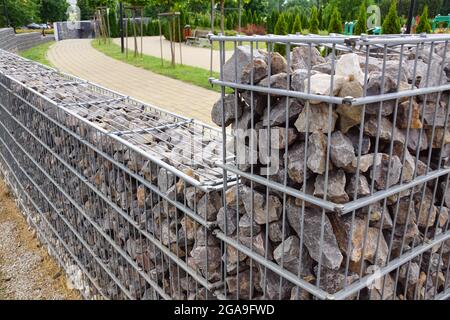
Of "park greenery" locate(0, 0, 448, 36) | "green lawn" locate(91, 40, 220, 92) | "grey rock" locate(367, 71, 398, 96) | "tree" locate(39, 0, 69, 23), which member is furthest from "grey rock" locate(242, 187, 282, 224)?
"tree" locate(39, 0, 69, 23)

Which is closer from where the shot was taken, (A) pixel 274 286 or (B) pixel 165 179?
(A) pixel 274 286

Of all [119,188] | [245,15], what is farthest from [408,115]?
[245,15]

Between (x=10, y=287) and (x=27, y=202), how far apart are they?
136 cm

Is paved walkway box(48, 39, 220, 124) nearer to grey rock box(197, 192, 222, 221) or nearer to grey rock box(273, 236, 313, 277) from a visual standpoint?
grey rock box(197, 192, 222, 221)

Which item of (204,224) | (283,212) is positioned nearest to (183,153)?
(204,224)

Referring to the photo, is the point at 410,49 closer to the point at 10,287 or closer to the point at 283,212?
the point at 283,212

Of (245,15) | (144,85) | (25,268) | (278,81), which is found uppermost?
(245,15)

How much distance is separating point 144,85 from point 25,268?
9003 mm

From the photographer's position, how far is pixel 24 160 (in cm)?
562

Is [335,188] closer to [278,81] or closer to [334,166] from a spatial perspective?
[334,166]

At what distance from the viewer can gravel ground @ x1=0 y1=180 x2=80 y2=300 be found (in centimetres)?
469

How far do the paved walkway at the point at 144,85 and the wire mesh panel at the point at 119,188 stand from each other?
4.14m

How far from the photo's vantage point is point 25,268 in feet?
16.9

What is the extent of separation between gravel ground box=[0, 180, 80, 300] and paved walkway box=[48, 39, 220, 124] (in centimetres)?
399
